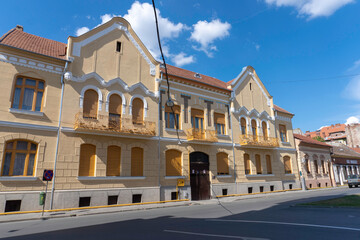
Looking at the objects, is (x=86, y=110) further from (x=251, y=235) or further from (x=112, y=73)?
(x=251, y=235)

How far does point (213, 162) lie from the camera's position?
21438 mm

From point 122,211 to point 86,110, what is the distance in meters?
7.21

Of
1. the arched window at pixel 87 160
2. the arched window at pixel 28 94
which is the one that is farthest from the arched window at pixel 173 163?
the arched window at pixel 28 94

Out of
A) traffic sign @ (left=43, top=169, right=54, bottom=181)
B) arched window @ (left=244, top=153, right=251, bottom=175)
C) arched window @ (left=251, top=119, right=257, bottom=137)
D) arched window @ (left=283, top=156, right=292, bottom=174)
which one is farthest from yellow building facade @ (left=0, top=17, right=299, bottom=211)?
arched window @ (left=283, top=156, right=292, bottom=174)

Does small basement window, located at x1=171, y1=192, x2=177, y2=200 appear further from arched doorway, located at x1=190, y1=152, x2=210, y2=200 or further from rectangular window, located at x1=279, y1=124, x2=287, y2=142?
rectangular window, located at x1=279, y1=124, x2=287, y2=142

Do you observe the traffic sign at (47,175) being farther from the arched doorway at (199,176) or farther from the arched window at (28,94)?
the arched doorway at (199,176)

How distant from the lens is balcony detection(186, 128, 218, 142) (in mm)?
20172

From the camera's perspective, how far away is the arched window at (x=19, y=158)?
13420mm

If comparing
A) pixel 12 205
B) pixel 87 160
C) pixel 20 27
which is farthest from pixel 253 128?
pixel 20 27

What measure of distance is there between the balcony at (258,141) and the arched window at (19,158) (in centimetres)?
1783

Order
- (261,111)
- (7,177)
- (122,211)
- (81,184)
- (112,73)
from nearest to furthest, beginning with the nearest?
(7,177)
(122,211)
(81,184)
(112,73)
(261,111)

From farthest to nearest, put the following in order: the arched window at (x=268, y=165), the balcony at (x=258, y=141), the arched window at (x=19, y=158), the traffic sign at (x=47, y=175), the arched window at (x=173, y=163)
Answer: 1. the arched window at (x=268, y=165)
2. the balcony at (x=258, y=141)
3. the arched window at (x=173, y=163)
4. the arched window at (x=19, y=158)
5. the traffic sign at (x=47, y=175)

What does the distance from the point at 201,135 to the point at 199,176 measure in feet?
11.7

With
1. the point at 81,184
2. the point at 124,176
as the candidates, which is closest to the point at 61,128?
the point at 81,184
